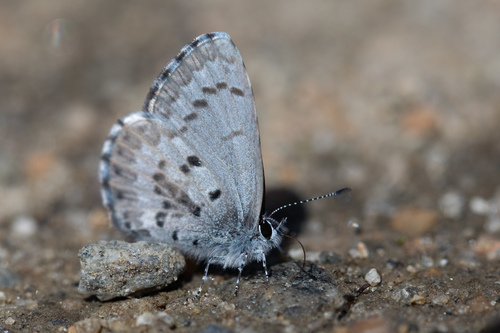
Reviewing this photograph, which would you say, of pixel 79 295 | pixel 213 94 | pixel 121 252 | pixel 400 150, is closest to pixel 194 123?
pixel 213 94

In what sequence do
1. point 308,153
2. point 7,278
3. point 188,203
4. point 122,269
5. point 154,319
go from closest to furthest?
1. point 154,319
2. point 122,269
3. point 188,203
4. point 7,278
5. point 308,153

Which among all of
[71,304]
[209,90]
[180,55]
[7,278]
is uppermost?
[180,55]

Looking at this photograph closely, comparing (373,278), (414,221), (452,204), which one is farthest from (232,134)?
(452,204)

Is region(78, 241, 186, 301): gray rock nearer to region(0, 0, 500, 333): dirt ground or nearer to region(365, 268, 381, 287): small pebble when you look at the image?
region(0, 0, 500, 333): dirt ground

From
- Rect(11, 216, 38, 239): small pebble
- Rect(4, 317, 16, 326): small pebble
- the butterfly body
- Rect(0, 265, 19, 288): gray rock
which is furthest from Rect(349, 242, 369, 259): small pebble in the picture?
Rect(11, 216, 38, 239): small pebble

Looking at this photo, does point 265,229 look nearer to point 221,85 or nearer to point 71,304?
point 221,85

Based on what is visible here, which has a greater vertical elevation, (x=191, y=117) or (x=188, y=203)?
(x=191, y=117)

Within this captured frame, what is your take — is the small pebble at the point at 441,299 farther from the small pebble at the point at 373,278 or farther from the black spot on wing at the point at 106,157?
the black spot on wing at the point at 106,157
